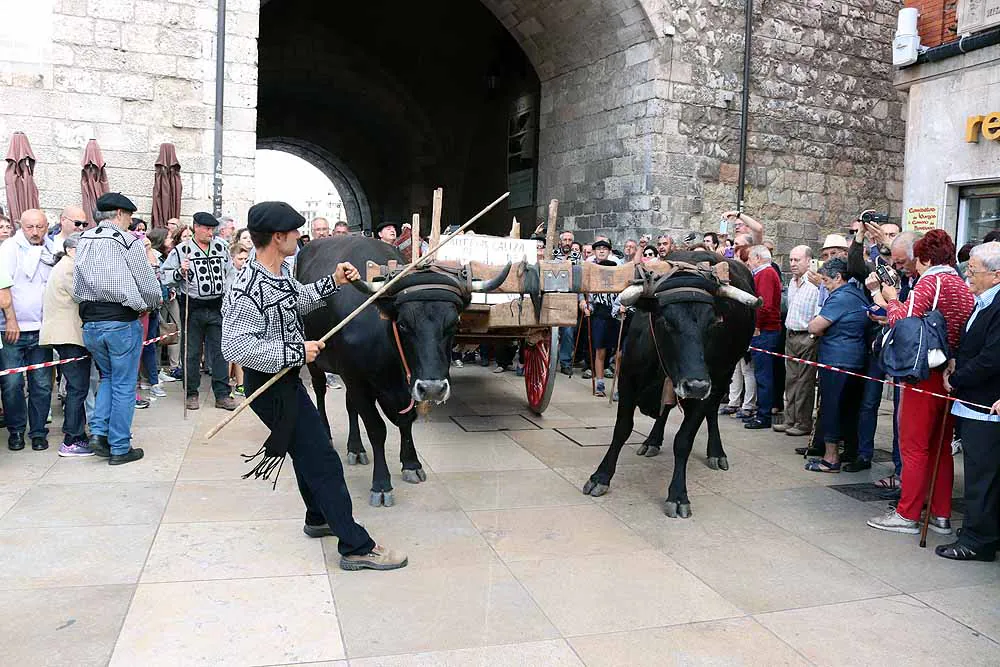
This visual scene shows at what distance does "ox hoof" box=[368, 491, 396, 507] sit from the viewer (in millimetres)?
4801

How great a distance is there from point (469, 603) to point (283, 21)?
18.0 m

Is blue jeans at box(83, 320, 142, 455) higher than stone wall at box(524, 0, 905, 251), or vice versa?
stone wall at box(524, 0, 905, 251)

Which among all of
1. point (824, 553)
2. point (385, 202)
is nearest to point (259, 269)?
point (824, 553)

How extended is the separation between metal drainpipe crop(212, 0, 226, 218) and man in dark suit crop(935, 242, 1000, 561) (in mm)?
8031

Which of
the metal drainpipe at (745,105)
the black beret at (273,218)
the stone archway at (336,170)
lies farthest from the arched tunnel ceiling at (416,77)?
the black beret at (273,218)

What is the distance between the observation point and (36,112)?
8.97 meters

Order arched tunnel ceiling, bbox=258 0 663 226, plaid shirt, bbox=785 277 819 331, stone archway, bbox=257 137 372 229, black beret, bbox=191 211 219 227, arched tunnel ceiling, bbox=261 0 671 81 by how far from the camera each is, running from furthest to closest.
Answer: stone archway, bbox=257 137 372 229 < arched tunnel ceiling, bbox=258 0 663 226 < arched tunnel ceiling, bbox=261 0 671 81 < black beret, bbox=191 211 219 227 < plaid shirt, bbox=785 277 819 331

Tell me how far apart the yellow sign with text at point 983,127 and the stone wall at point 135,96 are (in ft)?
→ 27.6

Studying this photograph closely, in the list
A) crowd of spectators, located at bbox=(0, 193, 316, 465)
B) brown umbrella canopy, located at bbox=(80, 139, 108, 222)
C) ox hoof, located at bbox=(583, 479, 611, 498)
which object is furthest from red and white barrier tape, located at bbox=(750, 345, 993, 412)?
brown umbrella canopy, located at bbox=(80, 139, 108, 222)

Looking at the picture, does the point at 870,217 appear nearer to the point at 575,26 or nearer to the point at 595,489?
the point at 595,489

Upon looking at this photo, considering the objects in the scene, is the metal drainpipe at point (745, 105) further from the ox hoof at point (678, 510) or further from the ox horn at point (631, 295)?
the ox hoof at point (678, 510)

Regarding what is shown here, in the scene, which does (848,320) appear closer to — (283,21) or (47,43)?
(47,43)

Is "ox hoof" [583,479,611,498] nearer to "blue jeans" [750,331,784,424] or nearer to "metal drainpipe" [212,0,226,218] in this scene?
"blue jeans" [750,331,784,424]

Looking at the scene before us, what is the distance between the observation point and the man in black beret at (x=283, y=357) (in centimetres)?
357
